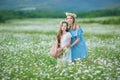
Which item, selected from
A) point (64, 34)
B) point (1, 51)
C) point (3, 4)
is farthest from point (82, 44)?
point (3, 4)

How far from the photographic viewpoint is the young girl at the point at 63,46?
24.6 feet

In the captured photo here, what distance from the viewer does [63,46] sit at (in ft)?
24.7

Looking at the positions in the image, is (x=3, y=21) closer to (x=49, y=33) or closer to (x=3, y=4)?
(x=3, y=4)

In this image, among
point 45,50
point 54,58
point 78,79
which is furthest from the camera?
point 45,50

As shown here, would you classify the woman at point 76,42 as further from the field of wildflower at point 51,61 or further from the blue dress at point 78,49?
the field of wildflower at point 51,61

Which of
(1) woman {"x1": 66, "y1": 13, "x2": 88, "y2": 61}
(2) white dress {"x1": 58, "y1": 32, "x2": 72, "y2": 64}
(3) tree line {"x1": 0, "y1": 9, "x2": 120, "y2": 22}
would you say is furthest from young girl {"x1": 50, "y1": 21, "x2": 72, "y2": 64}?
(3) tree line {"x1": 0, "y1": 9, "x2": 120, "y2": 22}

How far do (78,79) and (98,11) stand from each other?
10308 millimetres

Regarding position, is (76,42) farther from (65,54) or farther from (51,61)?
(51,61)

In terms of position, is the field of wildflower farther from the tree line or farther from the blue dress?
the tree line

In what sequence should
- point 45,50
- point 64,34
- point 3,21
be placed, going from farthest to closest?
point 3,21 → point 45,50 → point 64,34

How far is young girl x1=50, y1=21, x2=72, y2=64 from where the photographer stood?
24.6ft

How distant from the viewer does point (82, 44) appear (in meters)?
7.77

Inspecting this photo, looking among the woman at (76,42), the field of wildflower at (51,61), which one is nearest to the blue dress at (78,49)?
the woman at (76,42)

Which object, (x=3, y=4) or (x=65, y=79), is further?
(x=3, y=4)
